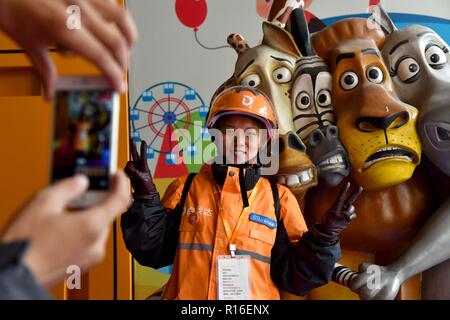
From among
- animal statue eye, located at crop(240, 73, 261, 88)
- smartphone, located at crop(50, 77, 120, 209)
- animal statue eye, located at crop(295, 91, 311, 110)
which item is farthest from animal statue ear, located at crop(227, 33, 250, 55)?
smartphone, located at crop(50, 77, 120, 209)

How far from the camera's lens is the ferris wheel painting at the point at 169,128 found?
2084 mm

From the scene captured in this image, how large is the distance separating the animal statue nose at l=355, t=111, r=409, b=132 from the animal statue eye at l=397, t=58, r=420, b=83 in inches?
6.7

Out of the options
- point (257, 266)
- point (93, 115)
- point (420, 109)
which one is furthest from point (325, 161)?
point (93, 115)

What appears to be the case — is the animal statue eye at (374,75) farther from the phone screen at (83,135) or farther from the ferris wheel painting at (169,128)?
the phone screen at (83,135)

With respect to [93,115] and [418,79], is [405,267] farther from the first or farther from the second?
[93,115]

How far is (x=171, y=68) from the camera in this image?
212 cm

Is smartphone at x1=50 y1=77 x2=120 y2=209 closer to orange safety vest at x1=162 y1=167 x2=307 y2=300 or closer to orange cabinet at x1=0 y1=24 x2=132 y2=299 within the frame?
orange safety vest at x1=162 y1=167 x2=307 y2=300

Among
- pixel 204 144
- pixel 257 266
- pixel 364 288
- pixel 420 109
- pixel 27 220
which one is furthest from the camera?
pixel 204 144

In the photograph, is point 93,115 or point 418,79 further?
point 418,79

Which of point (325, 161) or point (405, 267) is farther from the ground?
point (325, 161)

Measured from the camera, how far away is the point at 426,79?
1.86m

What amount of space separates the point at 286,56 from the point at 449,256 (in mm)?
907

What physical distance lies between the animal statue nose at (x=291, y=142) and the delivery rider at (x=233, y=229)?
0.22 m

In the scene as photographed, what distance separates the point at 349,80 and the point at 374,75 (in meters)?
0.09
